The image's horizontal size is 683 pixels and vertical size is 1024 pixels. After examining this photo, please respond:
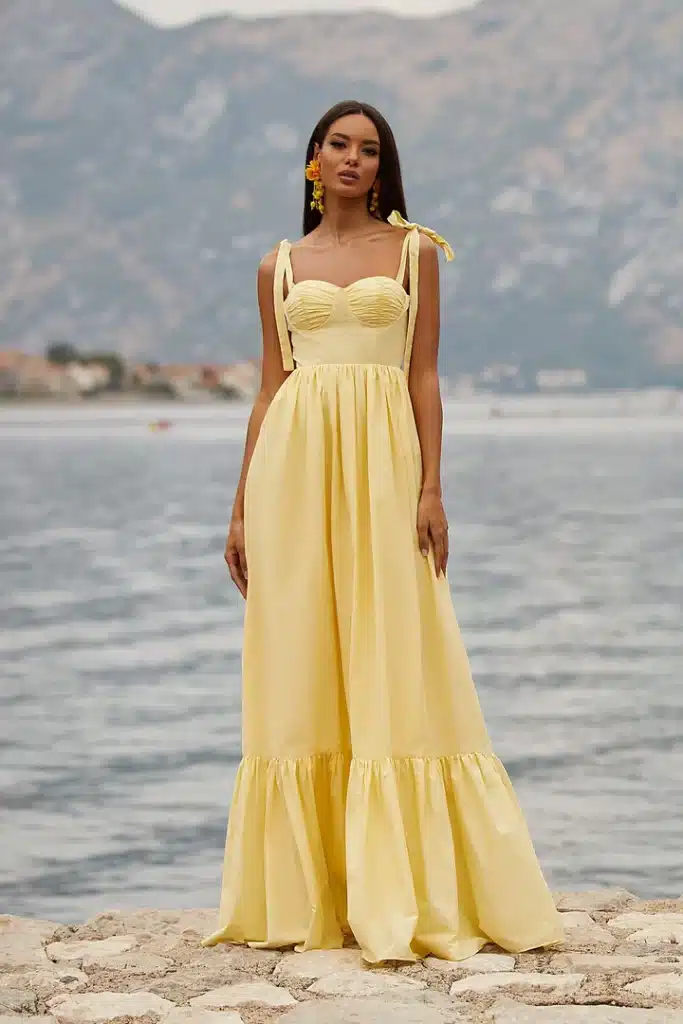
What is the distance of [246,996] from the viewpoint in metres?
2.61

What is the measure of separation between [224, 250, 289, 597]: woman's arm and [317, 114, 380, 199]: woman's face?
7.5 inches

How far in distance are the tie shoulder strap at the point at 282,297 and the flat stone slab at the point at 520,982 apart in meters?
1.11

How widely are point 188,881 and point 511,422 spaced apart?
6753 millimetres

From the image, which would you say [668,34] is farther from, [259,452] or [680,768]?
[259,452]

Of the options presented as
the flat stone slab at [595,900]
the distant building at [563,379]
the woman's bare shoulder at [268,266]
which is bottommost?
the flat stone slab at [595,900]

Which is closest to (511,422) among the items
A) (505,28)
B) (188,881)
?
(505,28)

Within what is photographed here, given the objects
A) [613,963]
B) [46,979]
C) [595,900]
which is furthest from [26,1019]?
[595,900]

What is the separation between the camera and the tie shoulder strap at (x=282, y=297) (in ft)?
9.61

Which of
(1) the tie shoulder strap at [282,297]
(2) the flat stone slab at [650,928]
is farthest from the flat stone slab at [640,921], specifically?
(1) the tie shoulder strap at [282,297]

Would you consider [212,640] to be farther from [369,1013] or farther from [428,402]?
[369,1013]

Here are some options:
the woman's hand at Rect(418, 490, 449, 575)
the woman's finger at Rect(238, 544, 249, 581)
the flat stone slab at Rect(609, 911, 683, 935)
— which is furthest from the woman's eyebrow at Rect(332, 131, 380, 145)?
the flat stone slab at Rect(609, 911, 683, 935)

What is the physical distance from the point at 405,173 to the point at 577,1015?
829cm

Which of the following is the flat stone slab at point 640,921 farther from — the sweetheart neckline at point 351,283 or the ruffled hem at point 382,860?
the sweetheart neckline at point 351,283

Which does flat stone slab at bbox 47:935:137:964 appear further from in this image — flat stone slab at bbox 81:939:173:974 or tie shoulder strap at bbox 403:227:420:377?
tie shoulder strap at bbox 403:227:420:377
